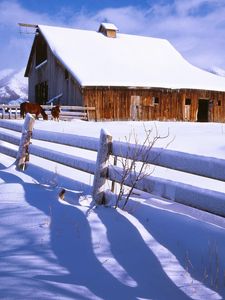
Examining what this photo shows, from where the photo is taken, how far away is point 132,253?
322 cm

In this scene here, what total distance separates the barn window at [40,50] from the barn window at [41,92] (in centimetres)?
190

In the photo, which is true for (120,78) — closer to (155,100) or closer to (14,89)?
(155,100)

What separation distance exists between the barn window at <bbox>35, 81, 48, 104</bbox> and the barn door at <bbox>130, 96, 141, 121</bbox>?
8.39m

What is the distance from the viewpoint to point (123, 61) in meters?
29.6

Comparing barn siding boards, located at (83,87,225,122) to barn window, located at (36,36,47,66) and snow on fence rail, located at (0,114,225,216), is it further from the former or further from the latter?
snow on fence rail, located at (0,114,225,216)

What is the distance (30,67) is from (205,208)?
34.4m

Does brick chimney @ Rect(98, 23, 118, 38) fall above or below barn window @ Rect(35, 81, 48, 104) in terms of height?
above

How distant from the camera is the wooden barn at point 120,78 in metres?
26.1

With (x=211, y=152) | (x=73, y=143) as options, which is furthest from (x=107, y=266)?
(x=211, y=152)

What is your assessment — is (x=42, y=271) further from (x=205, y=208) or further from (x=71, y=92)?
(x=71, y=92)

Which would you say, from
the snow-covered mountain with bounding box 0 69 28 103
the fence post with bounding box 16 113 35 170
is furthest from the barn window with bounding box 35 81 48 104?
the snow-covered mountain with bounding box 0 69 28 103

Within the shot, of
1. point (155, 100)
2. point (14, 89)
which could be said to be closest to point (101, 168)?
point (155, 100)

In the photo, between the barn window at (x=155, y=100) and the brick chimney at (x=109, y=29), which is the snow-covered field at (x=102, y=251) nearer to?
the barn window at (x=155, y=100)

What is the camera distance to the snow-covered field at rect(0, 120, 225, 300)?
8.55ft
